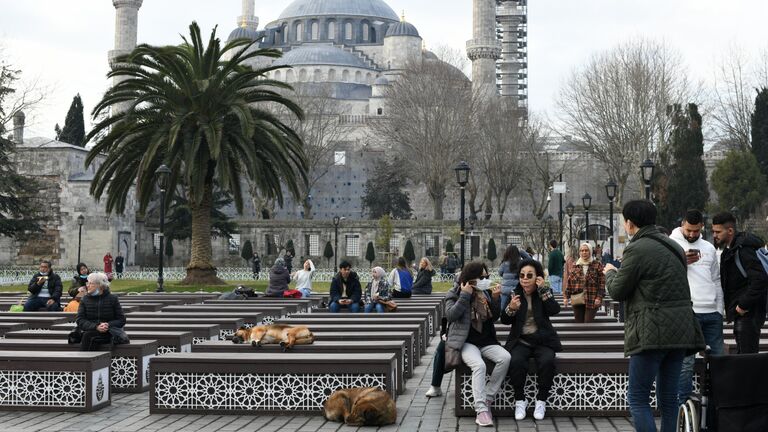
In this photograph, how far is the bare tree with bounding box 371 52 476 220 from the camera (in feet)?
192

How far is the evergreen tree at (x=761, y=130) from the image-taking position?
49.7m

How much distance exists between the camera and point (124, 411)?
31.9 ft

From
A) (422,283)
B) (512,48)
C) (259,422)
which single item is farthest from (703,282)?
(512,48)

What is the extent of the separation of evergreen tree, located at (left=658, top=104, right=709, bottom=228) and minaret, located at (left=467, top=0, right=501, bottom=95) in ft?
124

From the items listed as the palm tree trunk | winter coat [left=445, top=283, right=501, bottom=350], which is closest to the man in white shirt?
winter coat [left=445, top=283, right=501, bottom=350]

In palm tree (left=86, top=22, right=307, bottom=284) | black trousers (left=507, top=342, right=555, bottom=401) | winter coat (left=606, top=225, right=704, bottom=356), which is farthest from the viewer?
palm tree (left=86, top=22, right=307, bottom=284)

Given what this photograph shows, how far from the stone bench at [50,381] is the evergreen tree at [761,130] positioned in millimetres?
45333

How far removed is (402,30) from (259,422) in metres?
99.6

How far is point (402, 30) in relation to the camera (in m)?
106

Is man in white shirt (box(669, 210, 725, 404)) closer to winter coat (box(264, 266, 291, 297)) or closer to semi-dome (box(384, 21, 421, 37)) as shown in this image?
winter coat (box(264, 266, 291, 297))

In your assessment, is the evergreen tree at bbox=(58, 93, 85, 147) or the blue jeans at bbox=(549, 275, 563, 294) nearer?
the blue jeans at bbox=(549, 275, 563, 294)

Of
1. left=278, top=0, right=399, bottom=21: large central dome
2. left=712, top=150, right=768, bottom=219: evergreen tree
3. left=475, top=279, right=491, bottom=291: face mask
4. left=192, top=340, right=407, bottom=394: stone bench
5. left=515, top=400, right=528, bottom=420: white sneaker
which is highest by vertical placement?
left=278, top=0, right=399, bottom=21: large central dome

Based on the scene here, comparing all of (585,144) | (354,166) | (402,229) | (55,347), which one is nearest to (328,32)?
(354,166)

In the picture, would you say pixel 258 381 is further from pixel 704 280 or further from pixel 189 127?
pixel 189 127
